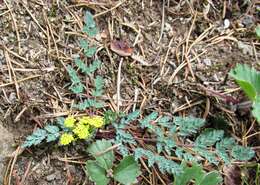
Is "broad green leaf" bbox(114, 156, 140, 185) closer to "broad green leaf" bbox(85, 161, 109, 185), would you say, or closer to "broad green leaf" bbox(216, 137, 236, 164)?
"broad green leaf" bbox(85, 161, 109, 185)

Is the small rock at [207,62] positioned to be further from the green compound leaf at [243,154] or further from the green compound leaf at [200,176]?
the green compound leaf at [200,176]

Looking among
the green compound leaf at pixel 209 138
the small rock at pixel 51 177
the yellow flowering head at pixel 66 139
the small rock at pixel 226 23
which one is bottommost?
the small rock at pixel 51 177

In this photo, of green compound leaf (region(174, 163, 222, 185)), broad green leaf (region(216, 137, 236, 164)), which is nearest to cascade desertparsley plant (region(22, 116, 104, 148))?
green compound leaf (region(174, 163, 222, 185))

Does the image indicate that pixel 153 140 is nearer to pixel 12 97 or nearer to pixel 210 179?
pixel 210 179

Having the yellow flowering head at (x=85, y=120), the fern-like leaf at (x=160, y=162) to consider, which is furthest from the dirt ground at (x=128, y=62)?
the fern-like leaf at (x=160, y=162)

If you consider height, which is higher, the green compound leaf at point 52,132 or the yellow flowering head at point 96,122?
the yellow flowering head at point 96,122

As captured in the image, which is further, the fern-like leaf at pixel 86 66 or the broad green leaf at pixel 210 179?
the fern-like leaf at pixel 86 66

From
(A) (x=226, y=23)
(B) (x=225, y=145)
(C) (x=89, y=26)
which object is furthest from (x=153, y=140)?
(A) (x=226, y=23)

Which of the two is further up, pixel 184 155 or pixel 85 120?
pixel 85 120
